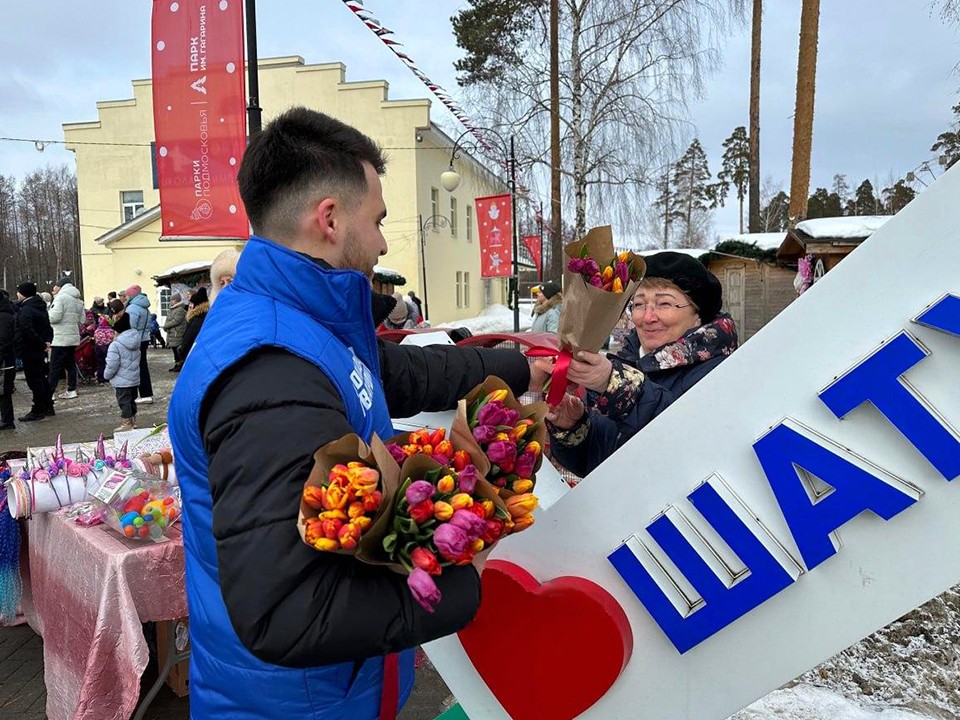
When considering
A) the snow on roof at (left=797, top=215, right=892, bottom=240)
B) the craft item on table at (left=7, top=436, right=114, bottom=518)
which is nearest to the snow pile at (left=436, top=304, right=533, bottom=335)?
the snow on roof at (left=797, top=215, right=892, bottom=240)

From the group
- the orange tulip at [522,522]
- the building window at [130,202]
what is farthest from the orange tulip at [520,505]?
the building window at [130,202]

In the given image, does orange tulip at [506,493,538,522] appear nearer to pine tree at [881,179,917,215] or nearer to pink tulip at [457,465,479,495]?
pink tulip at [457,465,479,495]

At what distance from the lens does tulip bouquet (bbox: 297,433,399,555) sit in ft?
2.92

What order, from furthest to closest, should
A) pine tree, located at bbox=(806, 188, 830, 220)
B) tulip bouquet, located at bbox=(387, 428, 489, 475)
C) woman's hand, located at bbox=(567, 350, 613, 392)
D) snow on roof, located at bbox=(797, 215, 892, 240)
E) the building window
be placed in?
1. pine tree, located at bbox=(806, 188, 830, 220)
2. the building window
3. snow on roof, located at bbox=(797, 215, 892, 240)
4. woman's hand, located at bbox=(567, 350, 613, 392)
5. tulip bouquet, located at bbox=(387, 428, 489, 475)

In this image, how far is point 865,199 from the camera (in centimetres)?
4506

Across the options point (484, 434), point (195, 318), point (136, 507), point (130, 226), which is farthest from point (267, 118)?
point (484, 434)

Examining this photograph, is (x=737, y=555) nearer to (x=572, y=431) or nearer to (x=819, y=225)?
(x=572, y=431)

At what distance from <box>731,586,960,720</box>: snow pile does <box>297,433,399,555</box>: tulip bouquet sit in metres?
2.45

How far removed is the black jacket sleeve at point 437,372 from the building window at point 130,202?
26.2 metres

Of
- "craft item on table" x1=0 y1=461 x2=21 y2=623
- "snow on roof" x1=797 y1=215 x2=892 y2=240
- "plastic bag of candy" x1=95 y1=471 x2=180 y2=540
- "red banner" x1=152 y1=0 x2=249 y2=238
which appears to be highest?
"red banner" x1=152 y1=0 x2=249 y2=238

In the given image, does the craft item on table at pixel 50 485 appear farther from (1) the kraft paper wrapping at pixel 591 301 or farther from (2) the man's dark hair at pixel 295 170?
(1) the kraft paper wrapping at pixel 591 301

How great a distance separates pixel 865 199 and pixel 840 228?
42.0m

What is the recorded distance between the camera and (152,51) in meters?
5.47

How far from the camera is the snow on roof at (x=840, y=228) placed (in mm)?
9844
